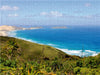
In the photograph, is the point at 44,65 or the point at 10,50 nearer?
the point at 44,65

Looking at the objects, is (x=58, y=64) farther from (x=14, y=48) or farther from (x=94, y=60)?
(x=14, y=48)

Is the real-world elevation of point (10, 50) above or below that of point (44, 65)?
above

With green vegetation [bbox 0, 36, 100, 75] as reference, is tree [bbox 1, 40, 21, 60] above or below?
above

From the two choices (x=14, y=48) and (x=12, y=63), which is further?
(x=14, y=48)

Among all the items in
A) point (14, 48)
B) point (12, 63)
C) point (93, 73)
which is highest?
point (14, 48)

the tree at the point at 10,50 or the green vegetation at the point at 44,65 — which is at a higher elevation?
the tree at the point at 10,50

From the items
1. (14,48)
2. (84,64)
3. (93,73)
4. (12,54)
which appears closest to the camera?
(93,73)

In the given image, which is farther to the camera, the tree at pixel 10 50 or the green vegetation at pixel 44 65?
the tree at pixel 10 50

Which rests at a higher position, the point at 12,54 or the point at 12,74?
the point at 12,54

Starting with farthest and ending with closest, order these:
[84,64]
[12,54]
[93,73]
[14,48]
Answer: [14,48] < [12,54] < [84,64] < [93,73]

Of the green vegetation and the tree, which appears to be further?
the tree

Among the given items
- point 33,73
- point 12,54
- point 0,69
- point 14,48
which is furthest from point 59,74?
point 14,48
